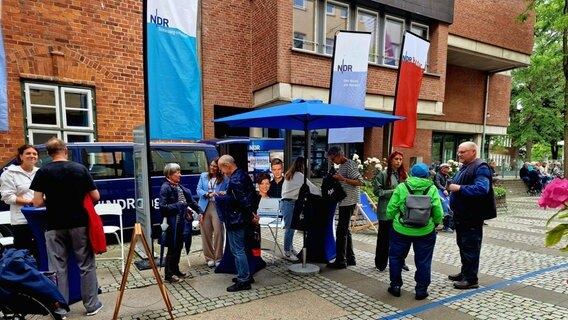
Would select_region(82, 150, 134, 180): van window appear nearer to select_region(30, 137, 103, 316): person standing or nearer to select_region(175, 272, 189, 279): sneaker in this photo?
select_region(175, 272, 189, 279): sneaker

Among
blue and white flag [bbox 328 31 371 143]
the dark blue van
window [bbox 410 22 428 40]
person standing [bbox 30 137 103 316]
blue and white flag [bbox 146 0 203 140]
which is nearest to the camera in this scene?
person standing [bbox 30 137 103 316]

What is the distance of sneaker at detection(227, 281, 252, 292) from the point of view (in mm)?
4016

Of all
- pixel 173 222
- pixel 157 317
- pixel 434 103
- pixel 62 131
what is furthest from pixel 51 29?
pixel 434 103

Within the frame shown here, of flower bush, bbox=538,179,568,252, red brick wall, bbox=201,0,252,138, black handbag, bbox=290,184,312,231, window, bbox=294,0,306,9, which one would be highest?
window, bbox=294,0,306,9

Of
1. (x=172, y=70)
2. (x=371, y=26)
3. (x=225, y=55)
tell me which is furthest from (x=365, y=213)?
(x=371, y=26)

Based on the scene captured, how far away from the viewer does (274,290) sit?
410 cm

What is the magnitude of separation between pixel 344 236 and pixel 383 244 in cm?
58

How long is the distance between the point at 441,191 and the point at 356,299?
5.12 metres

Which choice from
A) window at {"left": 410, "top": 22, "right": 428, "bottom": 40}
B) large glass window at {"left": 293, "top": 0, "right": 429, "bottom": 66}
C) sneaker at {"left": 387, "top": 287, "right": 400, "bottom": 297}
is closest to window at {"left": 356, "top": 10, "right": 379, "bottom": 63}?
large glass window at {"left": 293, "top": 0, "right": 429, "bottom": 66}

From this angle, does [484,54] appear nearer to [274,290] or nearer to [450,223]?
[450,223]

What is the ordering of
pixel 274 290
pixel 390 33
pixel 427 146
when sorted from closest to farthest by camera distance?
1. pixel 274 290
2. pixel 390 33
3. pixel 427 146

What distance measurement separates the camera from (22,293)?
2686mm

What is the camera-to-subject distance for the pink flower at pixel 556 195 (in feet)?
4.81

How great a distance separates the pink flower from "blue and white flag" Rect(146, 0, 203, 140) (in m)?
3.73
